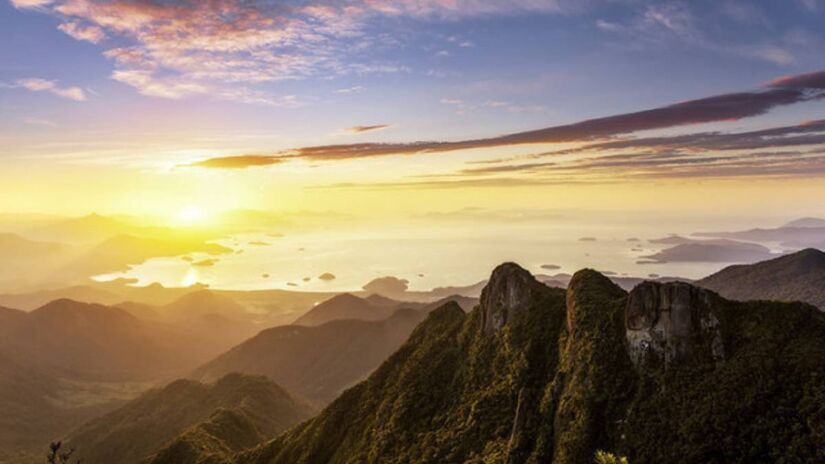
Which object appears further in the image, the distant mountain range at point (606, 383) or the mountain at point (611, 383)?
the distant mountain range at point (606, 383)

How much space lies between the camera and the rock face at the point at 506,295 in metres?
99.1

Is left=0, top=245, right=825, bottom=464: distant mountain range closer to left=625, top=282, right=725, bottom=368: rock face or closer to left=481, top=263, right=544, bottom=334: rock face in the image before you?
left=625, top=282, right=725, bottom=368: rock face

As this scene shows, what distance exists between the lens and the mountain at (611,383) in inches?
2293

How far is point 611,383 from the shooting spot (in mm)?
70750

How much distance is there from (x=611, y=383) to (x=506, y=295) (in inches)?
1295

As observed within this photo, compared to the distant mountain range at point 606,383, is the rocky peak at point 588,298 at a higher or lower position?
higher

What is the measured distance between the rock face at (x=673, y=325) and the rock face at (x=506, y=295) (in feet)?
90.7

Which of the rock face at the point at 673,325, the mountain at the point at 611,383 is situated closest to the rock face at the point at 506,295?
the mountain at the point at 611,383

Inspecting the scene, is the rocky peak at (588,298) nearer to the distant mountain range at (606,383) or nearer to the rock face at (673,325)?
the distant mountain range at (606,383)

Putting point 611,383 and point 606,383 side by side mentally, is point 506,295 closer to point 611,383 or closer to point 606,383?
point 606,383

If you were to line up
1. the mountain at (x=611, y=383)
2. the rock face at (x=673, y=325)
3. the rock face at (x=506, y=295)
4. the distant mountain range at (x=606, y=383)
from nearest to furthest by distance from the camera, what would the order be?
the mountain at (x=611, y=383) < the distant mountain range at (x=606, y=383) < the rock face at (x=673, y=325) < the rock face at (x=506, y=295)

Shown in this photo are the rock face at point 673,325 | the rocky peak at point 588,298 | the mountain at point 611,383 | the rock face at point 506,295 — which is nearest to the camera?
the mountain at point 611,383

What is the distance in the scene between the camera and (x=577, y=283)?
9012 centimetres

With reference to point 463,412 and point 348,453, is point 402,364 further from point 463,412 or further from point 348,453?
point 463,412
